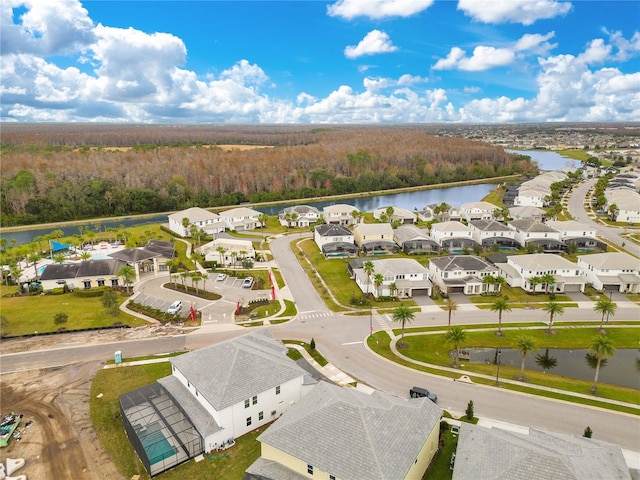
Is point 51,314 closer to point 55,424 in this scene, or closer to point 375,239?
point 55,424

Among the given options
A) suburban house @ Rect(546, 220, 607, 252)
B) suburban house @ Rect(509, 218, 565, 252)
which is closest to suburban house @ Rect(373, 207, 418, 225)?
suburban house @ Rect(509, 218, 565, 252)

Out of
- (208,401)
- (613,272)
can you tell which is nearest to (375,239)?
(613,272)

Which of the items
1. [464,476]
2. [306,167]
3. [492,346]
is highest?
[306,167]

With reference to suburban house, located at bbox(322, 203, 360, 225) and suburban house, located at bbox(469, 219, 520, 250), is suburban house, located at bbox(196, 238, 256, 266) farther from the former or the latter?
suburban house, located at bbox(469, 219, 520, 250)

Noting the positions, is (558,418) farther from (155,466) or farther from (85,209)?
(85,209)

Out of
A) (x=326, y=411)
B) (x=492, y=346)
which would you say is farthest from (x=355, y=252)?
(x=326, y=411)

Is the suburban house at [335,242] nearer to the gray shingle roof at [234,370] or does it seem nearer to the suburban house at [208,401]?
the gray shingle roof at [234,370]

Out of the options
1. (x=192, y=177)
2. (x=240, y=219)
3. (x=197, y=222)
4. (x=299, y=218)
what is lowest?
(x=299, y=218)
